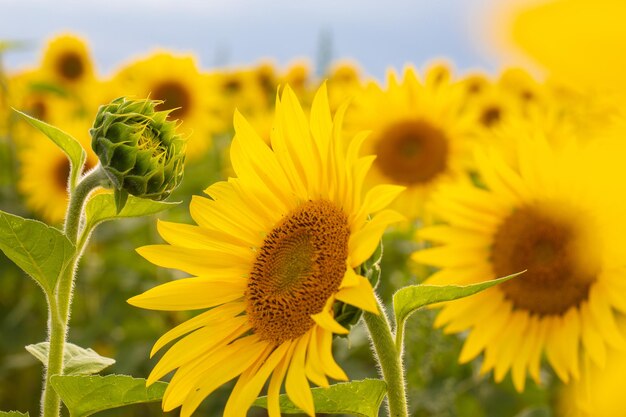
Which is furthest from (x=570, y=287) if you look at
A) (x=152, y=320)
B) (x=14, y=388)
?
(x=14, y=388)

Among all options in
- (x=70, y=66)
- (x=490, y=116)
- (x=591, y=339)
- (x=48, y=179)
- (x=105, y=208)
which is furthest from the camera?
(x=70, y=66)

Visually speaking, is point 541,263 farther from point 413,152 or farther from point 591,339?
point 413,152

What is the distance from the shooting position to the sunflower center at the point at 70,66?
7.30 metres

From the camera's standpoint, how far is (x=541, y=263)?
2.42m

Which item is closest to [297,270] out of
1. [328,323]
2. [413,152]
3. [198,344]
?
[198,344]

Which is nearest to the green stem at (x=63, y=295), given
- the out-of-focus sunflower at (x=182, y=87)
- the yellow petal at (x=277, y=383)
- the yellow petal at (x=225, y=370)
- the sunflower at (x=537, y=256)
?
the yellow petal at (x=225, y=370)

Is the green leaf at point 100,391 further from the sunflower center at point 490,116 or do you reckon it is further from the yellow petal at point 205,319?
the sunflower center at point 490,116

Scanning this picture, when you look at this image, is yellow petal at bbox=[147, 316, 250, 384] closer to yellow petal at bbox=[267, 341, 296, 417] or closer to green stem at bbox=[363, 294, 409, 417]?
yellow petal at bbox=[267, 341, 296, 417]

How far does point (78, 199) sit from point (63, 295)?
0.17 m

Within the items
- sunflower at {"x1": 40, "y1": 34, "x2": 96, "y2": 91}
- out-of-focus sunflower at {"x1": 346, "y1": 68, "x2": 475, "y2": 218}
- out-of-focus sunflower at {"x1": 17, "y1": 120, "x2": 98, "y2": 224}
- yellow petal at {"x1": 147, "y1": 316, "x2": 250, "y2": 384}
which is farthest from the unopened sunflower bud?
sunflower at {"x1": 40, "y1": 34, "x2": 96, "y2": 91}

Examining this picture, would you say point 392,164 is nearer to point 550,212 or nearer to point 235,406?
point 550,212

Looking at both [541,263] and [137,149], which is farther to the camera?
[541,263]

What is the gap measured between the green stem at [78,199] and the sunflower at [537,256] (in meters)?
1.27

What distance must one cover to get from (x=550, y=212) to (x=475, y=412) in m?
1.10
